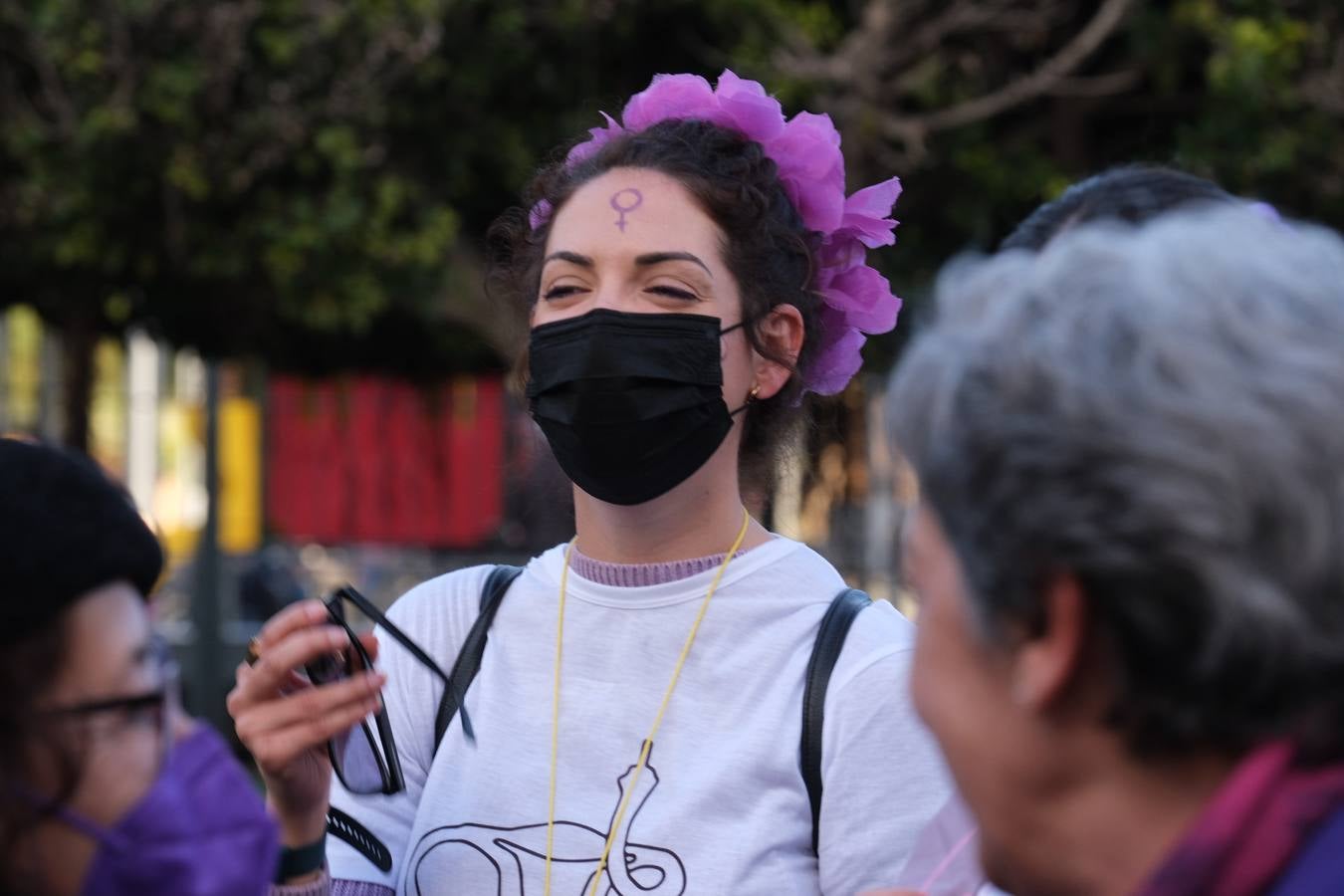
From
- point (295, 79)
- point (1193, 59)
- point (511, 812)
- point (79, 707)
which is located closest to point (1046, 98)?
point (1193, 59)

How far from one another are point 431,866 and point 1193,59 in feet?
26.9

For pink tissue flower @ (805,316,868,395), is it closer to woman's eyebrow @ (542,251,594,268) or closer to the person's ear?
woman's eyebrow @ (542,251,594,268)

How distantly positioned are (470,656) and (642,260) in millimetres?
596

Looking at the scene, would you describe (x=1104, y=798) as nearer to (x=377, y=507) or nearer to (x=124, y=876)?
(x=124, y=876)

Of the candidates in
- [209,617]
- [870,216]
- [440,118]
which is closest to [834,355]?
[870,216]

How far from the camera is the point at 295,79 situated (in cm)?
869

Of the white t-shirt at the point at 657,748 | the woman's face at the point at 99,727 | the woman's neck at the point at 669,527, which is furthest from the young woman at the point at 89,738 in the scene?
the woman's neck at the point at 669,527

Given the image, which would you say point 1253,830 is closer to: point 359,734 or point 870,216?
point 359,734

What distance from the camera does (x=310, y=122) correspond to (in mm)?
8688

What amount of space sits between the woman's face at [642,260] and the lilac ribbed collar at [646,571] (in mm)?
256

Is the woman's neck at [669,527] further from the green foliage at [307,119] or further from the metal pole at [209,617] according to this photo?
the metal pole at [209,617]

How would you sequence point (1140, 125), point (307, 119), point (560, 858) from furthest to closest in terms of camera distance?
point (1140, 125), point (307, 119), point (560, 858)

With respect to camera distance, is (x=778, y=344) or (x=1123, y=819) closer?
(x=1123, y=819)

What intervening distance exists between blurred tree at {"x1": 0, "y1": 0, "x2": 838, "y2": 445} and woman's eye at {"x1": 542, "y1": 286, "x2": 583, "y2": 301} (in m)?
6.24
